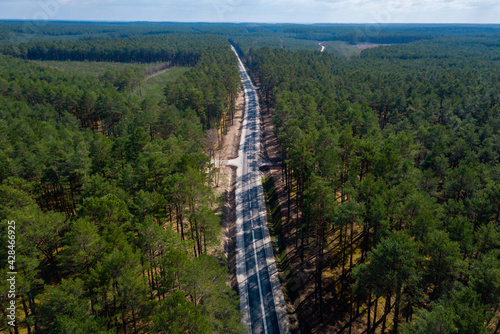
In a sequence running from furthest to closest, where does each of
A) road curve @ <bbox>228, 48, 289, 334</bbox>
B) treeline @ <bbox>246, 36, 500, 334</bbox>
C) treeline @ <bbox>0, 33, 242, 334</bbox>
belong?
road curve @ <bbox>228, 48, 289, 334</bbox> < treeline @ <bbox>246, 36, 500, 334</bbox> < treeline @ <bbox>0, 33, 242, 334</bbox>

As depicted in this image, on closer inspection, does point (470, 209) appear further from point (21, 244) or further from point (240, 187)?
point (21, 244)

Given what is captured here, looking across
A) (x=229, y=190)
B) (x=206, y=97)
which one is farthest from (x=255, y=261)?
(x=206, y=97)

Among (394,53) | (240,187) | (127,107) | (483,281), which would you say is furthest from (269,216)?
(394,53)

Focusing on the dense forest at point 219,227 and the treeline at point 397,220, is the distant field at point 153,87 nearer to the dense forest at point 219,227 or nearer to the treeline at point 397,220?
the dense forest at point 219,227

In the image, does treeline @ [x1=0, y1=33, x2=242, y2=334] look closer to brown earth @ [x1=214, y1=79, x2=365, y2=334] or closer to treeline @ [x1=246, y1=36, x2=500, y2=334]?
brown earth @ [x1=214, y1=79, x2=365, y2=334]

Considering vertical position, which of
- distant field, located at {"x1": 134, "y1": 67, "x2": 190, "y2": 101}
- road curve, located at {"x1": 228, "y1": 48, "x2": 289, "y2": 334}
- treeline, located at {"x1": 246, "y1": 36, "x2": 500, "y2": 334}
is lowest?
road curve, located at {"x1": 228, "y1": 48, "x2": 289, "y2": 334}

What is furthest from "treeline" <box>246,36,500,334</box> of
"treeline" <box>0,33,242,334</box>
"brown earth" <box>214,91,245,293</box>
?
"treeline" <box>0,33,242,334</box>

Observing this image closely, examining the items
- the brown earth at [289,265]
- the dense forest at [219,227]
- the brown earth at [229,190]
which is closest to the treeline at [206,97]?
the brown earth at [229,190]
